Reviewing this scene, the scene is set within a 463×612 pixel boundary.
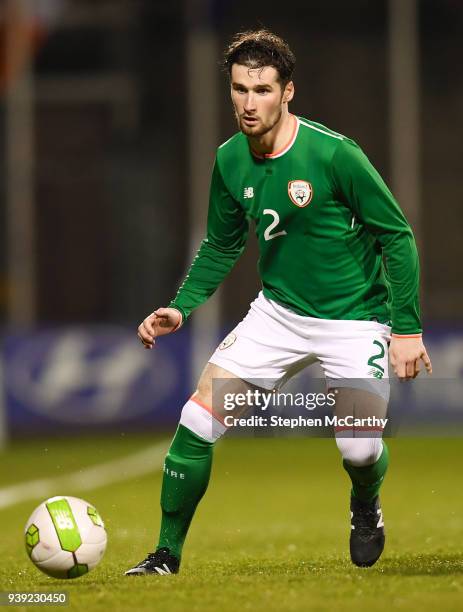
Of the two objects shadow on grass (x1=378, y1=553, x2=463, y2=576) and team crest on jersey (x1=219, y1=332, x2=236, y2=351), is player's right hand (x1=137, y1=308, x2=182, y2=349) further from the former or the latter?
shadow on grass (x1=378, y1=553, x2=463, y2=576)

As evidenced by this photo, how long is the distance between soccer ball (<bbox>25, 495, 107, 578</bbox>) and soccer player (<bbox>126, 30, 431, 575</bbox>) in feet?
0.70

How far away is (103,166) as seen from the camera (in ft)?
70.1

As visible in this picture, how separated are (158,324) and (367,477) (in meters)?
1.08

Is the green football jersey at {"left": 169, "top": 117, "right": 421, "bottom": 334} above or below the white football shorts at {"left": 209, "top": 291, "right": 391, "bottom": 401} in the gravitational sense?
above

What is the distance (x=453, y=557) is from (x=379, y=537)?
0.42 m

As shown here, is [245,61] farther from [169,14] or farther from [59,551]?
[169,14]

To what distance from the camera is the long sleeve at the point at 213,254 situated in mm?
5832

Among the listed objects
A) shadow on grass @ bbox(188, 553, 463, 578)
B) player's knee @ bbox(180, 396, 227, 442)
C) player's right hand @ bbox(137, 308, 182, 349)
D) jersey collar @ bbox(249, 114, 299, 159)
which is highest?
jersey collar @ bbox(249, 114, 299, 159)

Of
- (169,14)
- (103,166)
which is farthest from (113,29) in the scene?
(103,166)

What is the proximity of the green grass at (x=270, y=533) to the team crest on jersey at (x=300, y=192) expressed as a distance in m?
1.46

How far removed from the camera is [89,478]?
11.8m

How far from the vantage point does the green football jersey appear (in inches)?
215

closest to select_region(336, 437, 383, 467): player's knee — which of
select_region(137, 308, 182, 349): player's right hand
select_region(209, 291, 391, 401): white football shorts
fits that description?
select_region(209, 291, 391, 401): white football shorts

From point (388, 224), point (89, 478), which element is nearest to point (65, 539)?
point (388, 224)
